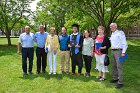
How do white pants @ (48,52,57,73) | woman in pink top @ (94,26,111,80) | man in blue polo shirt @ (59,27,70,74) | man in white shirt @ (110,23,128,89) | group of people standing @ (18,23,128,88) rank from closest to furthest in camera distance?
man in white shirt @ (110,23,128,89) < woman in pink top @ (94,26,111,80) < group of people standing @ (18,23,128,88) < man in blue polo shirt @ (59,27,70,74) < white pants @ (48,52,57,73)

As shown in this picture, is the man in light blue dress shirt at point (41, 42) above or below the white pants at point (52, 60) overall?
above

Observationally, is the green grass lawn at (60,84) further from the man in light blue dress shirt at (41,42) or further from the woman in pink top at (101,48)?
the man in light blue dress shirt at (41,42)

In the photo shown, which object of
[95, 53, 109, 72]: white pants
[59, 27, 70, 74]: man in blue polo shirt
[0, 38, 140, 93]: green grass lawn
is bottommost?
[0, 38, 140, 93]: green grass lawn

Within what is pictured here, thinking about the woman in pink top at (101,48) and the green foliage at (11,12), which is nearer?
the woman in pink top at (101,48)

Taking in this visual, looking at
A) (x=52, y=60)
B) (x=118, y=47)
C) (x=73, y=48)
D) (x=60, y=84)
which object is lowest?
(x=60, y=84)

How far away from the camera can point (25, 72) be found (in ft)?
46.4

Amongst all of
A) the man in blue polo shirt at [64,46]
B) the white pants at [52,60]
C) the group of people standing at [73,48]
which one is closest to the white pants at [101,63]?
the group of people standing at [73,48]

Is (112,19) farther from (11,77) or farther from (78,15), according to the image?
(11,77)

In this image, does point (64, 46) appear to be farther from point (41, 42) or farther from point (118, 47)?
point (118, 47)

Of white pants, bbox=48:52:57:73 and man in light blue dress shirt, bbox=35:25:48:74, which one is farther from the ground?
man in light blue dress shirt, bbox=35:25:48:74

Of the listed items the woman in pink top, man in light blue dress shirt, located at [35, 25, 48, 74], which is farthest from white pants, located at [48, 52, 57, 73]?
the woman in pink top

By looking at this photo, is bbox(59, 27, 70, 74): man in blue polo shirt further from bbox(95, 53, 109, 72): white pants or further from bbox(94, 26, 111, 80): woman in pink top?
bbox(95, 53, 109, 72): white pants

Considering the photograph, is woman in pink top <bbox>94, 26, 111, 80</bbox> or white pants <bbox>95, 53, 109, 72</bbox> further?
white pants <bbox>95, 53, 109, 72</bbox>

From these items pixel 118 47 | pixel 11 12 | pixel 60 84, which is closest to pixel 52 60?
pixel 60 84
